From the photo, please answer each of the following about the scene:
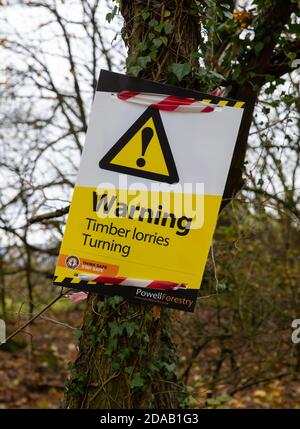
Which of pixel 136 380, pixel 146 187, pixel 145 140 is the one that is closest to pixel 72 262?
pixel 146 187

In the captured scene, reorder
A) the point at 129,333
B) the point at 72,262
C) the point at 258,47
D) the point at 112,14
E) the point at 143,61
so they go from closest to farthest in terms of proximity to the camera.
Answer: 1. the point at 72,262
2. the point at 143,61
3. the point at 129,333
4. the point at 112,14
5. the point at 258,47

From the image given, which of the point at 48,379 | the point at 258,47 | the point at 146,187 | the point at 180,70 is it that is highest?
the point at 258,47

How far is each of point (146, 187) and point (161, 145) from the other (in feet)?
0.69

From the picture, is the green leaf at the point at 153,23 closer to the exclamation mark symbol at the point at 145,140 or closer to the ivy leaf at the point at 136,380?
the exclamation mark symbol at the point at 145,140

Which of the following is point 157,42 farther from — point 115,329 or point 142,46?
point 115,329

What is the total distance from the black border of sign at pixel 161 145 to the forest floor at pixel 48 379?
12.6 ft

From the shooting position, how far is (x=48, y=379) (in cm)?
920

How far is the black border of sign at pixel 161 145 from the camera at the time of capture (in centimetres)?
278

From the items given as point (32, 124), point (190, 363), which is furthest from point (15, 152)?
point (190, 363)

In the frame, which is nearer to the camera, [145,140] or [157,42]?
[145,140]

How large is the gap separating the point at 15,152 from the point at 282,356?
4379 mm

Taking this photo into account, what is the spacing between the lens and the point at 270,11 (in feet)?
12.8
